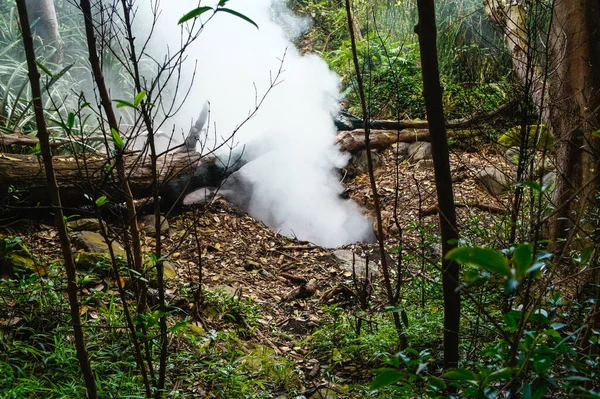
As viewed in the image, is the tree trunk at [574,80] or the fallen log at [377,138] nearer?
the tree trunk at [574,80]

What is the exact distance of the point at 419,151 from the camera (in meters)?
6.35

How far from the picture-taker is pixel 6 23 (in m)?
6.75

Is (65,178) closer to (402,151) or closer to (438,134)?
(438,134)

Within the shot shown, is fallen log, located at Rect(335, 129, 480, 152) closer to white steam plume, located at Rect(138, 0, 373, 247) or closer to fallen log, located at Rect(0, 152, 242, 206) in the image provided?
white steam plume, located at Rect(138, 0, 373, 247)

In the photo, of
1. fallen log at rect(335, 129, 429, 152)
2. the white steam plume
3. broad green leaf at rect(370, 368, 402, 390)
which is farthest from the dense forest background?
fallen log at rect(335, 129, 429, 152)

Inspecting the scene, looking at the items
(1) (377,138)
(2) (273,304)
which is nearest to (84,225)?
(2) (273,304)

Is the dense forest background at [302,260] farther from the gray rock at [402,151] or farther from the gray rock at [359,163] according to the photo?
the gray rock at [402,151]

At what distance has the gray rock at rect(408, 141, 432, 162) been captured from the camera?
625 cm

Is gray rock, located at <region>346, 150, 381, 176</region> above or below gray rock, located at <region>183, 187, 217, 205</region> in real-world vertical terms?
above

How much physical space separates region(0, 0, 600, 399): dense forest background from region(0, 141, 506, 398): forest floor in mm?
20

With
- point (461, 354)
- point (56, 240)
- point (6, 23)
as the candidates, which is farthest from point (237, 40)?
point (461, 354)

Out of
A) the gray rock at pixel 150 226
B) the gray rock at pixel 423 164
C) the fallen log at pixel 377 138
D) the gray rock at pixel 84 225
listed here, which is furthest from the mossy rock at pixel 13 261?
the gray rock at pixel 423 164

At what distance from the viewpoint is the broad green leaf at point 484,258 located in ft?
1.91

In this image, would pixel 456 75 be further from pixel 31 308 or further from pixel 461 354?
pixel 31 308
